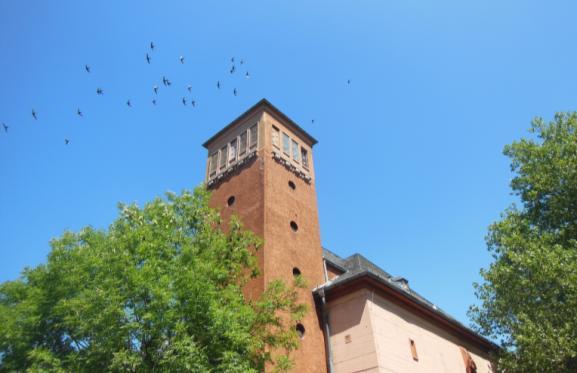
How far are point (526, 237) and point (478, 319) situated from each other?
509cm

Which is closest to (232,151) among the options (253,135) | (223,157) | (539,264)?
(223,157)

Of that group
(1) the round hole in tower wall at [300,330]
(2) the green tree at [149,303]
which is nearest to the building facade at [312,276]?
(1) the round hole in tower wall at [300,330]

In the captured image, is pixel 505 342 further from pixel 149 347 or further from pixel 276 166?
pixel 149 347

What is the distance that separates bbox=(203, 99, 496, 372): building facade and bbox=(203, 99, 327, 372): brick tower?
0.06 metres

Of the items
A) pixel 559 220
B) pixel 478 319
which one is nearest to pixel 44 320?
pixel 478 319

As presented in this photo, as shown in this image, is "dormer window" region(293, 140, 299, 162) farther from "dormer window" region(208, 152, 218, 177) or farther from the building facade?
"dormer window" region(208, 152, 218, 177)

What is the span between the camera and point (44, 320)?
1482cm

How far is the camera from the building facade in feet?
56.1

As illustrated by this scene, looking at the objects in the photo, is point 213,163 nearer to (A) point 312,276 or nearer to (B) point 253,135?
(B) point 253,135

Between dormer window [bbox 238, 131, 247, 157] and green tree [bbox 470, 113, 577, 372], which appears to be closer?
green tree [bbox 470, 113, 577, 372]

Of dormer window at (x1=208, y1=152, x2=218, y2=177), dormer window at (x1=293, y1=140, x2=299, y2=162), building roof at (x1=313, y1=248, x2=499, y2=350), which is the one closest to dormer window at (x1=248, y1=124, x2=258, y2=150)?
dormer window at (x1=293, y1=140, x2=299, y2=162)

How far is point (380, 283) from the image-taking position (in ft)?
60.2

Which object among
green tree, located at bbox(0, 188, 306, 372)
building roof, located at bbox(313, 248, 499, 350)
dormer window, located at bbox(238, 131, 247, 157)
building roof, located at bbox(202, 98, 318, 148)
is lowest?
green tree, located at bbox(0, 188, 306, 372)

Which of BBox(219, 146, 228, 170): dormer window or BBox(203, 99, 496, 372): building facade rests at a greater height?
BBox(219, 146, 228, 170): dormer window
